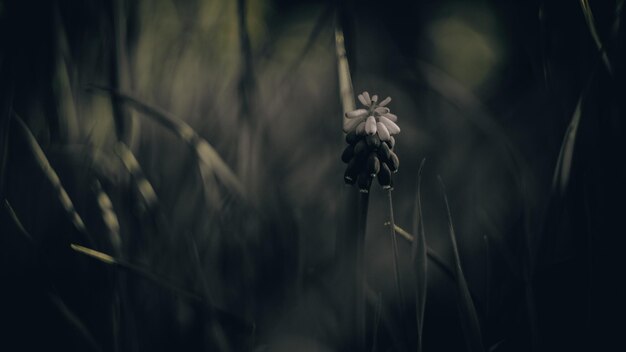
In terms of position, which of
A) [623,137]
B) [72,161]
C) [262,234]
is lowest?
[262,234]

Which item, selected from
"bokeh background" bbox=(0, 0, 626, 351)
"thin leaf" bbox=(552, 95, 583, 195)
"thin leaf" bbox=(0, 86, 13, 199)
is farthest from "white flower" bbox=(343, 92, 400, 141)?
"thin leaf" bbox=(0, 86, 13, 199)

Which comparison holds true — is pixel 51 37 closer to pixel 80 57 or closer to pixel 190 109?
pixel 80 57

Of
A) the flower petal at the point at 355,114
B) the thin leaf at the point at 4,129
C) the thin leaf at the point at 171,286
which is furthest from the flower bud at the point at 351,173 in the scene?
the thin leaf at the point at 4,129

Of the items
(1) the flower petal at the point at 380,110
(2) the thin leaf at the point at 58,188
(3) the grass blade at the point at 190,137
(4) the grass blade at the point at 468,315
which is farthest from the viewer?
(3) the grass blade at the point at 190,137

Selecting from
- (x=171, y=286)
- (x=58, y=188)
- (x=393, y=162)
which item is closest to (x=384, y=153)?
(x=393, y=162)

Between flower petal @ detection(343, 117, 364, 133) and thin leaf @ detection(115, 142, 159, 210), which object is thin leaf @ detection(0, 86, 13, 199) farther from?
flower petal @ detection(343, 117, 364, 133)

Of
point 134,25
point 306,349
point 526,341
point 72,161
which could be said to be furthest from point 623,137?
point 72,161

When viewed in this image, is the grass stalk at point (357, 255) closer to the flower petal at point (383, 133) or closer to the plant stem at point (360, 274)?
the plant stem at point (360, 274)

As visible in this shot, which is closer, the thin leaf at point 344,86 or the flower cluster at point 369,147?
the flower cluster at point 369,147
